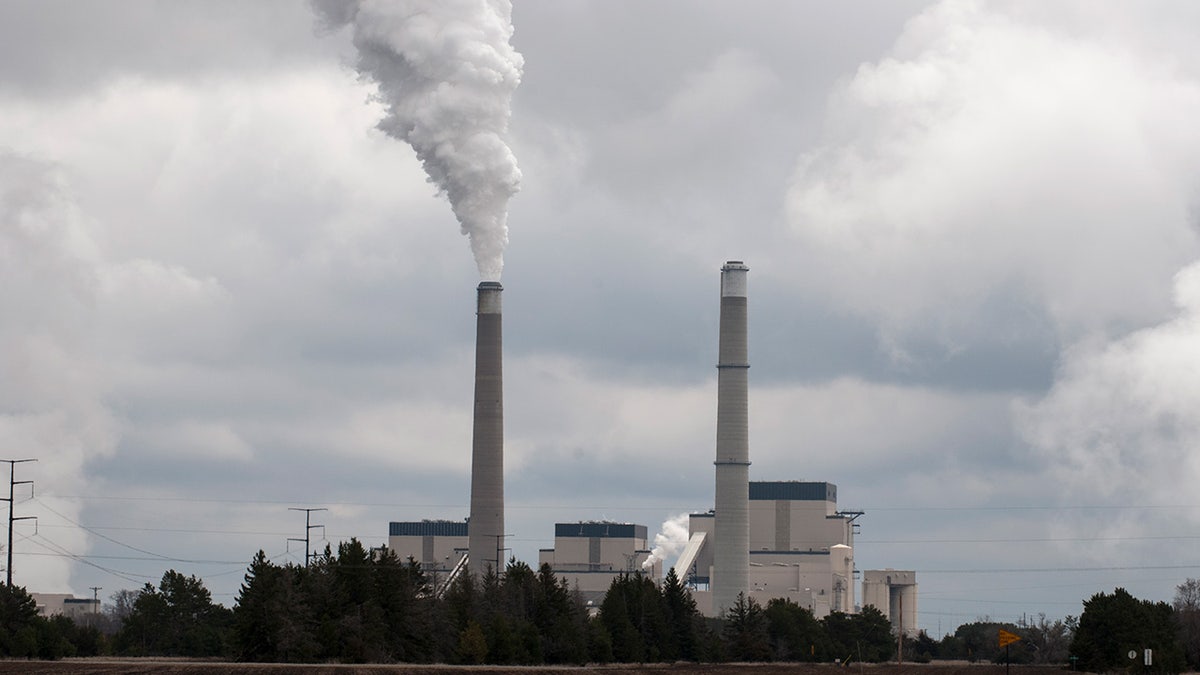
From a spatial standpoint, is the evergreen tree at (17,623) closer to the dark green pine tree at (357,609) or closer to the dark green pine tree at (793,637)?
the dark green pine tree at (357,609)

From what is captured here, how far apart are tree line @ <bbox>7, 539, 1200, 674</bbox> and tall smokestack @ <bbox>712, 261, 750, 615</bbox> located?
2239 cm

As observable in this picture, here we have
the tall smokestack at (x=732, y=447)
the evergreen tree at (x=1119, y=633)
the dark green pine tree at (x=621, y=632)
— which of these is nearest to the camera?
the evergreen tree at (x=1119, y=633)

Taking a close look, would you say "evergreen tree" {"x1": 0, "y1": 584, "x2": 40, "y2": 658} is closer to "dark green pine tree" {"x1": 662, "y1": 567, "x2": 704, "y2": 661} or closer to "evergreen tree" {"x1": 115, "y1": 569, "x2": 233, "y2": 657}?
"evergreen tree" {"x1": 115, "y1": 569, "x2": 233, "y2": 657}

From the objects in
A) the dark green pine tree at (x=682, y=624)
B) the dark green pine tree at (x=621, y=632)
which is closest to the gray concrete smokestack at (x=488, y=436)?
the dark green pine tree at (x=682, y=624)

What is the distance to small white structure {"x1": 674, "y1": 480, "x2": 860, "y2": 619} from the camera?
588ft

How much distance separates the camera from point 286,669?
235 ft

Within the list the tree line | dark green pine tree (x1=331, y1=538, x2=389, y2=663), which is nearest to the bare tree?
the tree line

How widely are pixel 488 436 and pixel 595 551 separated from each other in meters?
61.1

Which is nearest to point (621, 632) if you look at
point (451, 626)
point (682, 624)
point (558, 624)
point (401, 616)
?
point (558, 624)

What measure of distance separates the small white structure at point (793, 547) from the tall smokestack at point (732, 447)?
2163 centimetres

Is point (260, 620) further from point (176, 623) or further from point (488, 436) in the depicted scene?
point (488, 436)

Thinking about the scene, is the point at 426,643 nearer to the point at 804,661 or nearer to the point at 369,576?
the point at 369,576

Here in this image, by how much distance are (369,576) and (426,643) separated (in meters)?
4.39

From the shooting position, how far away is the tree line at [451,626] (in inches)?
3209
